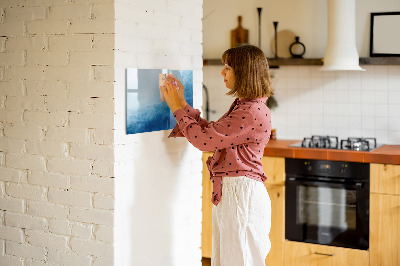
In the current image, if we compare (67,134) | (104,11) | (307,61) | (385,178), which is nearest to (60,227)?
(67,134)

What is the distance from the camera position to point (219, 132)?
105 inches

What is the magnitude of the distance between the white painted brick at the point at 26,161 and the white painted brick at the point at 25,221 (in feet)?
0.79

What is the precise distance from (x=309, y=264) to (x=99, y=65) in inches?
95.5

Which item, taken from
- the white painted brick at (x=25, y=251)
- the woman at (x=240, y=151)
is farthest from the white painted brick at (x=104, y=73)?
the white painted brick at (x=25, y=251)

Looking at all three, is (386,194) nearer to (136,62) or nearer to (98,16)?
(136,62)

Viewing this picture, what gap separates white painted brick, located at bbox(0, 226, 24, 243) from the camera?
2.92m

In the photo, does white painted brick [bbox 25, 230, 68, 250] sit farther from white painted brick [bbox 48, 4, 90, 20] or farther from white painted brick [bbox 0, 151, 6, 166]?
white painted brick [bbox 48, 4, 90, 20]

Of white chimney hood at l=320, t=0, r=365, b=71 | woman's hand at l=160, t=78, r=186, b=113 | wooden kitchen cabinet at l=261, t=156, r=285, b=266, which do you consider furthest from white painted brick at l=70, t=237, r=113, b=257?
white chimney hood at l=320, t=0, r=365, b=71

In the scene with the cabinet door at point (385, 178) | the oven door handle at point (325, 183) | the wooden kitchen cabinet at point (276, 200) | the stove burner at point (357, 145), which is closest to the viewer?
the cabinet door at point (385, 178)

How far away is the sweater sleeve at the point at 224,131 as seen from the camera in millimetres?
2660

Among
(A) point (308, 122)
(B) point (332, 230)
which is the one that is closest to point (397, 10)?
(A) point (308, 122)

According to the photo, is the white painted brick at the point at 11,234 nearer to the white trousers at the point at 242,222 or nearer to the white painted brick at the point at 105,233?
the white painted brick at the point at 105,233

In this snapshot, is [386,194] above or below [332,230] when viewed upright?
above

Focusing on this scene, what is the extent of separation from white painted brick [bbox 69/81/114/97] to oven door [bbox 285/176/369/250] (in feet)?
6.75
